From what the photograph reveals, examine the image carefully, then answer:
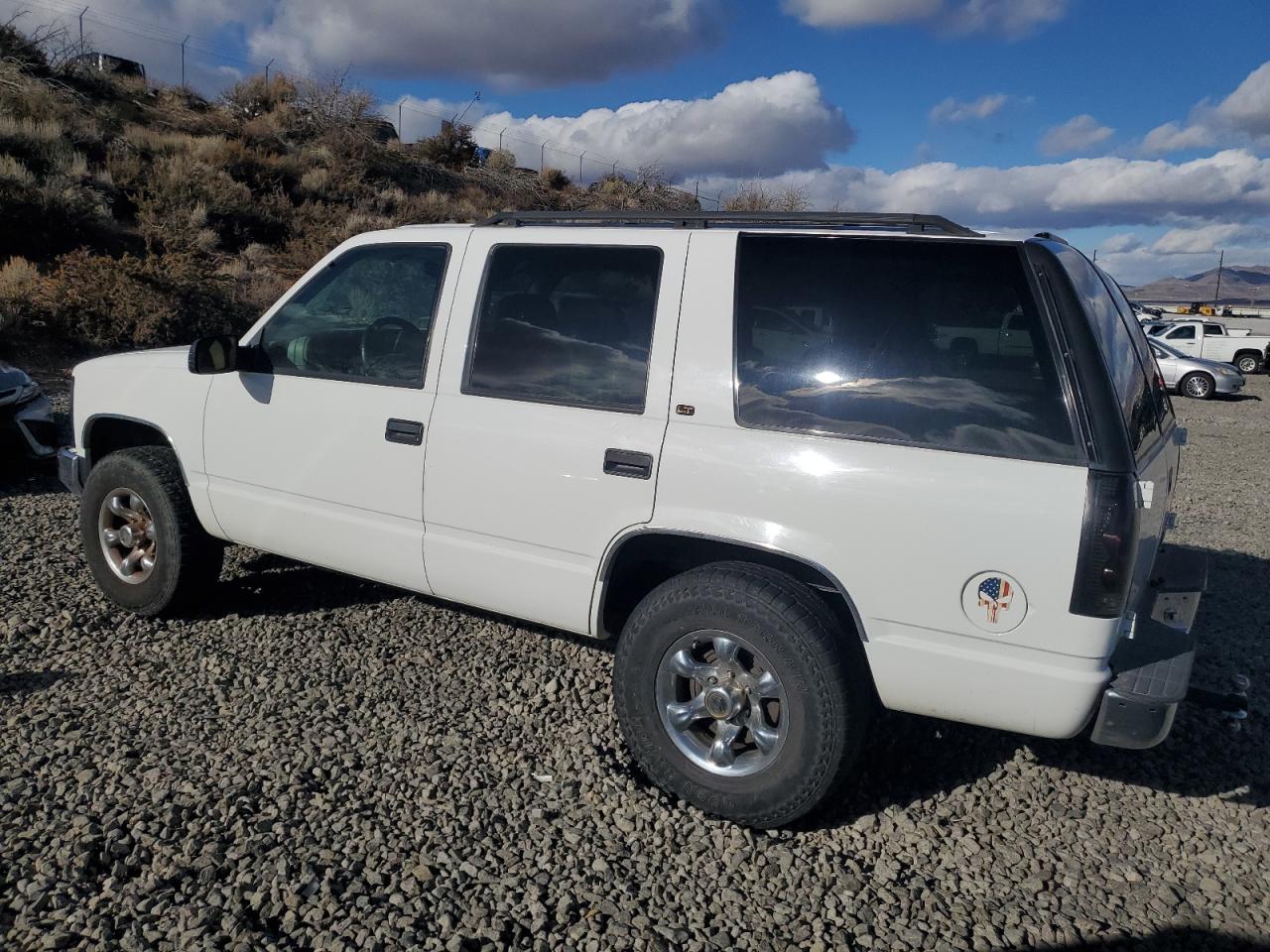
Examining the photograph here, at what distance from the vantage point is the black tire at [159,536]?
4.75 meters

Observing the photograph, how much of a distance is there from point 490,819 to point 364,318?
7.36 ft

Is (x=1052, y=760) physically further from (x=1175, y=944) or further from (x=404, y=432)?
(x=404, y=432)

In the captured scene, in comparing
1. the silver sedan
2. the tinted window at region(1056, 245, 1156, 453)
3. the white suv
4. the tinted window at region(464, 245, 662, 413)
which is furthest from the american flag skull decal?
the silver sedan

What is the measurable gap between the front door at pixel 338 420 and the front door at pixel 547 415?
6.5 inches

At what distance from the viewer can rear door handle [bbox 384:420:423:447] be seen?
3.96 m

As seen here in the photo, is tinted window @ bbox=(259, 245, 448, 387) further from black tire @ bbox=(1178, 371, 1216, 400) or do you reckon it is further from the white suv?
black tire @ bbox=(1178, 371, 1216, 400)

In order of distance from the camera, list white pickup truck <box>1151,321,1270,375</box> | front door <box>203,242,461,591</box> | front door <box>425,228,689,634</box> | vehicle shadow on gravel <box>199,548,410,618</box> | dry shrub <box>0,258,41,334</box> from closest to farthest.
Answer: front door <box>425,228,689,634</box>, front door <box>203,242,461,591</box>, vehicle shadow on gravel <box>199,548,410,618</box>, dry shrub <box>0,258,41,334</box>, white pickup truck <box>1151,321,1270,375</box>

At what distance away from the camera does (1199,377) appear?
2352cm

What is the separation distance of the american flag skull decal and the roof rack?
1144mm

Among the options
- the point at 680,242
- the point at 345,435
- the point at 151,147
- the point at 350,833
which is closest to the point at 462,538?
the point at 345,435

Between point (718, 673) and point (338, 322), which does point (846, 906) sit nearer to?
point (718, 673)

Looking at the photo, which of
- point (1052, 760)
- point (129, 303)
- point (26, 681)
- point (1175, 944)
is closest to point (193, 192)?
point (129, 303)

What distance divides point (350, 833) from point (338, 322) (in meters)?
2.25

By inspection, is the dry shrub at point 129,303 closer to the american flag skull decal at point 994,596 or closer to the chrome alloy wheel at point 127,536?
the chrome alloy wheel at point 127,536
